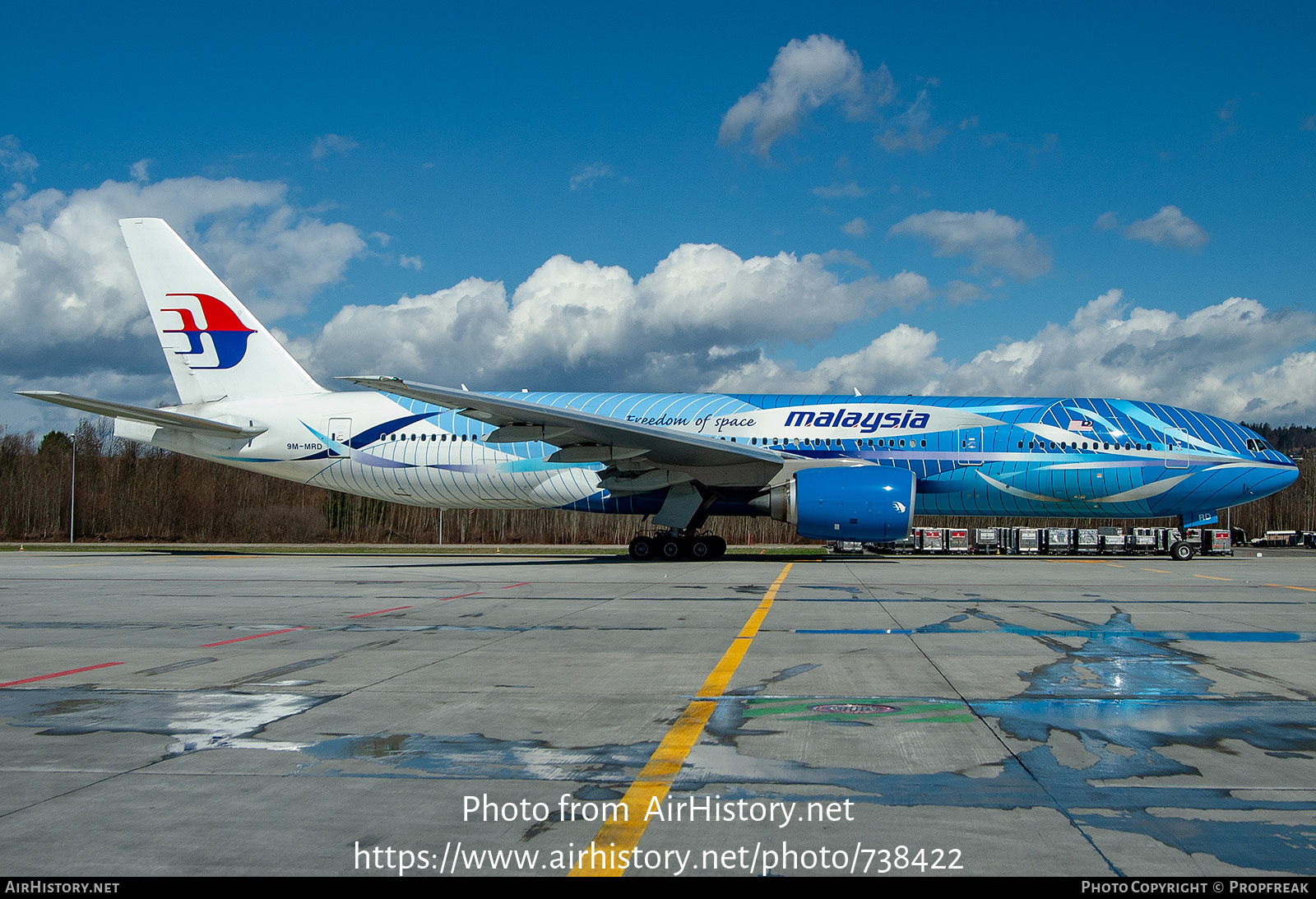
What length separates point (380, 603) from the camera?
10797 mm

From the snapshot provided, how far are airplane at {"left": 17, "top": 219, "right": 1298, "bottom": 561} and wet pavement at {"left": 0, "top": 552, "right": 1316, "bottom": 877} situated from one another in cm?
891

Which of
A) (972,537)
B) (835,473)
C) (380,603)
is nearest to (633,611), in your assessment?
(380,603)

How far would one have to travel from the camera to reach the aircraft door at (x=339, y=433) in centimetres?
2114

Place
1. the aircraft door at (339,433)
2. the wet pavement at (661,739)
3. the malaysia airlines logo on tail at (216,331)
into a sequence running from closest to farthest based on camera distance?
the wet pavement at (661,739) < the aircraft door at (339,433) < the malaysia airlines logo on tail at (216,331)

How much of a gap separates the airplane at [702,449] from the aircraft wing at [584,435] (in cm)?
9

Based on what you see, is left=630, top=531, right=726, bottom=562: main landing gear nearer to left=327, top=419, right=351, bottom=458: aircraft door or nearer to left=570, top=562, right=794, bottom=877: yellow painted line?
left=327, top=419, right=351, bottom=458: aircraft door

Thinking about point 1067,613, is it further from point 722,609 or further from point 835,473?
point 835,473

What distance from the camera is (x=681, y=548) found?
20125 mm

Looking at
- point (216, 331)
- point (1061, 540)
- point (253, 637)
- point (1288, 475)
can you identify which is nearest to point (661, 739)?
point (253, 637)

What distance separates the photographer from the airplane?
61.4ft

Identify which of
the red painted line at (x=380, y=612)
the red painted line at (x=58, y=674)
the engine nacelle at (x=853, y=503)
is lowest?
the red painted line at (x=380, y=612)

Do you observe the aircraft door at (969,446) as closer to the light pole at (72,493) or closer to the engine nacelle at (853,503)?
the engine nacelle at (853,503)

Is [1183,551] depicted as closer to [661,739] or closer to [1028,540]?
[1028,540]

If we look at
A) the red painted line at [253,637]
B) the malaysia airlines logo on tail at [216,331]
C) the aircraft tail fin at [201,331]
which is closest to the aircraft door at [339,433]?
the aircraft tail fin at [201,331]
